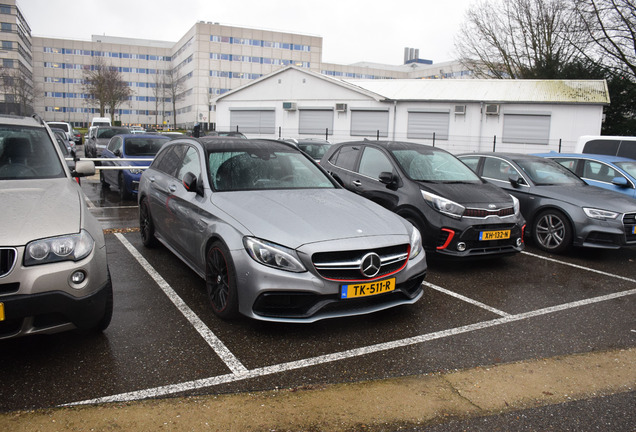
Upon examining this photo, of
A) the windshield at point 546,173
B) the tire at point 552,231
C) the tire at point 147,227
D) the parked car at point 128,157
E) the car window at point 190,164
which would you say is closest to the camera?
the car window at point 190,164

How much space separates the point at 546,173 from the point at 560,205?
1072mm

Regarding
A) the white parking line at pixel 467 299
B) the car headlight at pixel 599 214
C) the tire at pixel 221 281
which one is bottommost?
the white parking line at pixel 467 299

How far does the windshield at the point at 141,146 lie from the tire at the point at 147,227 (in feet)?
19.9

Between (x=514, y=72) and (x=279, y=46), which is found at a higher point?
(x=279, y=46)

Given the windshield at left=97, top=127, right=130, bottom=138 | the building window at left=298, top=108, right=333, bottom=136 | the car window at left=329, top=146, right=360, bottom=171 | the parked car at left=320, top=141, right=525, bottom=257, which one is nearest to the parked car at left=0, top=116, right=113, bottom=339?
the parked car at left=320, top=141, right=525, bottom=257

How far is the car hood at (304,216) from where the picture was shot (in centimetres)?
392

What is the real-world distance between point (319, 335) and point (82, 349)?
186cm

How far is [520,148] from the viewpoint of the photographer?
25.2 m

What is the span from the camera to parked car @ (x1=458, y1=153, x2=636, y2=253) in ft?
22.9

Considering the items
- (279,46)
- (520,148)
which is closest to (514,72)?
(520,148)

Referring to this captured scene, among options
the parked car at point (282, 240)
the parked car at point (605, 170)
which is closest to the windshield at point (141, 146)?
the parked car at point (282, 240)

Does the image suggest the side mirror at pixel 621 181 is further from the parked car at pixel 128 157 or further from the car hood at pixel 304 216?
the parked car at pixel 128 157

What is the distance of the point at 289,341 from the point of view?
155 inches

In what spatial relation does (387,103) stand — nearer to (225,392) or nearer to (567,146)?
(567,146)
